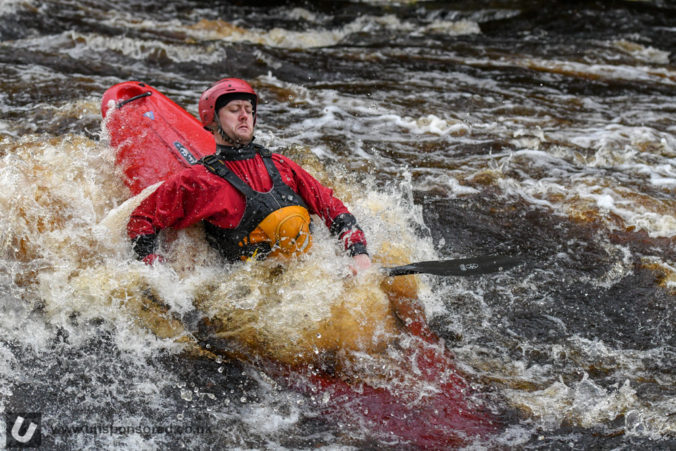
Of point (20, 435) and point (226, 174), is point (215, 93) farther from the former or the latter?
point (20, 435)

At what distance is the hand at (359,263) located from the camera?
140 inches

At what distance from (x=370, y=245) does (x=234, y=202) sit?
41.7 inches

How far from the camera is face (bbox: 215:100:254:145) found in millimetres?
3523

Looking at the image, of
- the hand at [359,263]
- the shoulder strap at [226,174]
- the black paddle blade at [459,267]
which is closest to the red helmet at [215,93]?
the shoulder strap at [226,174]

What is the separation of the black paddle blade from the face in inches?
44.8

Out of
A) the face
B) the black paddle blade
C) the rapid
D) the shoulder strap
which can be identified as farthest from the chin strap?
the black paddle blade

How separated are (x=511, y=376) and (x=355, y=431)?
97cm

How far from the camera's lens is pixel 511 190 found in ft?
17.7

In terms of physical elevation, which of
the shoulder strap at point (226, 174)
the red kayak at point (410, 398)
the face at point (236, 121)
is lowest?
the red kayak at point (410, 398)

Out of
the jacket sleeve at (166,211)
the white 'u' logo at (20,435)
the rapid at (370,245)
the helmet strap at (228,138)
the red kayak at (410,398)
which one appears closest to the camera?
the white 'u' logo at (20,435)

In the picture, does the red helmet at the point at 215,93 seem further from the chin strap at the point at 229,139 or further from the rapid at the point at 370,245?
the rapid at the point at 370,245

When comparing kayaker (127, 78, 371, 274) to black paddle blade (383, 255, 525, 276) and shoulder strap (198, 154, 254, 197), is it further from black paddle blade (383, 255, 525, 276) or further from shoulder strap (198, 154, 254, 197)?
black paddle blade (383, 255, 525, 276)

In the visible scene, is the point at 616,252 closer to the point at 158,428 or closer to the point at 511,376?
the point at 511,376

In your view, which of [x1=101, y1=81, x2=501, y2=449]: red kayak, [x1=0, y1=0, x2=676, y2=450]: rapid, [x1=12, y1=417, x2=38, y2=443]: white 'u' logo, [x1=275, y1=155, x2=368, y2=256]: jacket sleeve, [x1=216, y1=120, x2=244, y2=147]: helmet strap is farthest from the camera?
[x1=275, y1=155, x2=368, y2=256]: jacket sleeve
